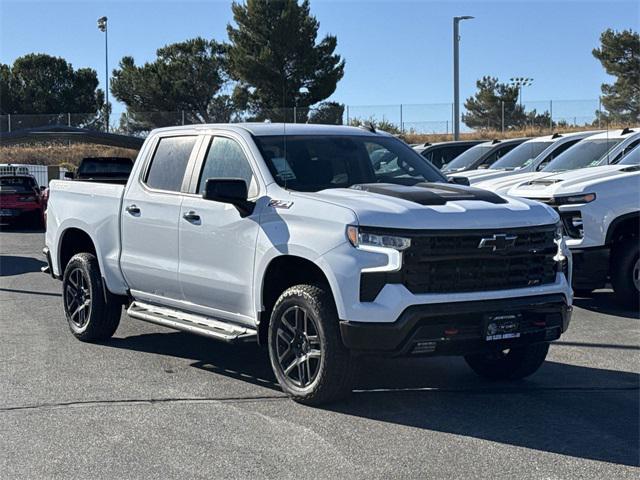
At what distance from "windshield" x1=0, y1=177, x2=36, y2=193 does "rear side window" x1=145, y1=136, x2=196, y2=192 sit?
17067 mm

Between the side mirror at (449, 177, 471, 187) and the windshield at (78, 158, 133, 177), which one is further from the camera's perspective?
the windshield at (78, 158, 133, 177)

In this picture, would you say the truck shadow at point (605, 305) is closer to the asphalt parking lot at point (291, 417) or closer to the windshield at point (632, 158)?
the asphalt parking lot at point (291, 417)

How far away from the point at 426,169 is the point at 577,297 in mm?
4258

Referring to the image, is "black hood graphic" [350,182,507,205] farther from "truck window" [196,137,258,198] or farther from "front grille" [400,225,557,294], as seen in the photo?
"truck window" [196,137,258,198]

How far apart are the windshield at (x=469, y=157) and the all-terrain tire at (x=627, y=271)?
27.5ft

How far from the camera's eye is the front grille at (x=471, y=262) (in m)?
5.93

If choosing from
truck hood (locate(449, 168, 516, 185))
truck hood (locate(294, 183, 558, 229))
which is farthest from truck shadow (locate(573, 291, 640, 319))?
truck hood (locate(294, 183, 558, 229))

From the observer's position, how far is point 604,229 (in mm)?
9844

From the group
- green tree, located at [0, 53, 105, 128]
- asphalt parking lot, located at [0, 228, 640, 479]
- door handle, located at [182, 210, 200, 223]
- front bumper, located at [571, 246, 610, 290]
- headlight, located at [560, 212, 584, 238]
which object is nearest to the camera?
asphalt parking lot, located at [0, 228, 640, 479]

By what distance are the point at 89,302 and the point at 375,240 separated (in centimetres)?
367

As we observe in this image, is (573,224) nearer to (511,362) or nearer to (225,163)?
(511,362)

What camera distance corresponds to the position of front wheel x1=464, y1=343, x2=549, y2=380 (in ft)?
23.1

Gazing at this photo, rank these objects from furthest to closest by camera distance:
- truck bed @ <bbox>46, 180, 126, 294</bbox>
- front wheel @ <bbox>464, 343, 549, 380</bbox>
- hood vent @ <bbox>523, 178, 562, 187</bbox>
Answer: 1. hood vent @ <bbox>523, 178, 562, 187</bbox>
2. truck bed @ <bbox>46, 180, 126, 294</bbox>
3. front wheel @ <bbox>464, 343, 549, 380</bbox>

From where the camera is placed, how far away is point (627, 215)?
989 cm
